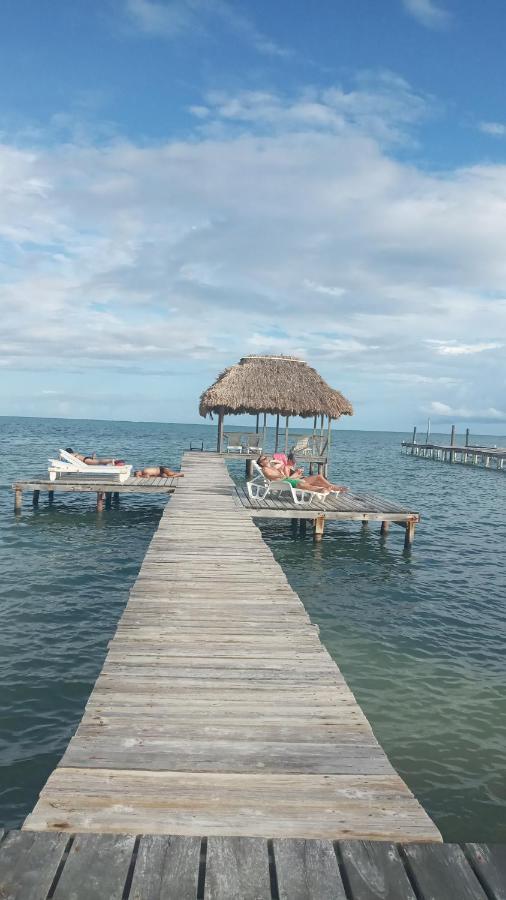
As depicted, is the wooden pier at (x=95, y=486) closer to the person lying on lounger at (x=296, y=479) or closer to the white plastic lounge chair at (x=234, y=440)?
the person lying on lounger at (x=296, y=479)

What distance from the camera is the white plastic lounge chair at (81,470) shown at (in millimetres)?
18047

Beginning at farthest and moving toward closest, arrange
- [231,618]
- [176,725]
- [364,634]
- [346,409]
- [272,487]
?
[346,409], [272,487], [364,634], [231,618], [176,725]

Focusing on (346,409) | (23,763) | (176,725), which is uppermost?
(346,409)

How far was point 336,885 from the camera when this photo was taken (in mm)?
2836

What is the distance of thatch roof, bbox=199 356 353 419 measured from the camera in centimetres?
2433

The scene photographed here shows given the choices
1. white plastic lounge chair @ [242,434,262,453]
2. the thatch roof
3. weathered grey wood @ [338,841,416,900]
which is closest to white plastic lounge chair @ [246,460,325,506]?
the thatch roof

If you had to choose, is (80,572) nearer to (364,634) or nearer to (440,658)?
(364,634)

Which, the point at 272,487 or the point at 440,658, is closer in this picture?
the point at 440,658

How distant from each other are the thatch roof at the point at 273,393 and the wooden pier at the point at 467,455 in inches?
1013

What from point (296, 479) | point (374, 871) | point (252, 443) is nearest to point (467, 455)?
point (252, 443)

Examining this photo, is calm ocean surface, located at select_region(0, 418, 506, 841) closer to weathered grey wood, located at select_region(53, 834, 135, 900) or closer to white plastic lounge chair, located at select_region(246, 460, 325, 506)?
white plastic lounge chair, located at select_region(246, 460, 325, 506)

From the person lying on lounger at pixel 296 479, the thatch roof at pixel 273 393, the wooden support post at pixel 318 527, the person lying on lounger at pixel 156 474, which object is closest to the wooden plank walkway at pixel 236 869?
the wooden support post at pixel 318 527

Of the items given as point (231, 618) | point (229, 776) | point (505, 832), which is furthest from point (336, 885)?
point (231, 618)

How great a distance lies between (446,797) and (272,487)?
11155 mm
